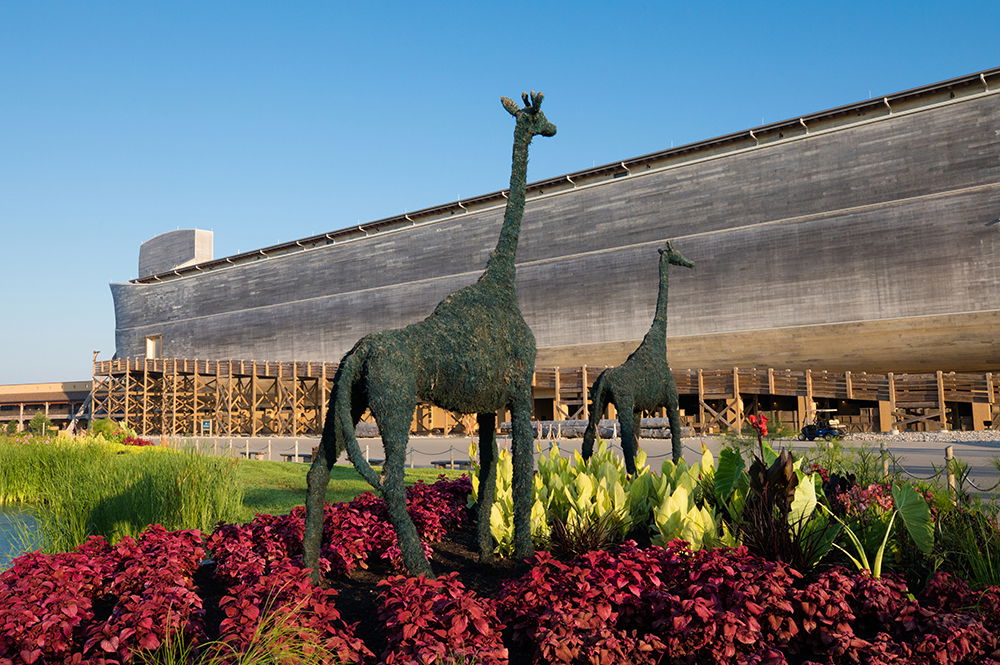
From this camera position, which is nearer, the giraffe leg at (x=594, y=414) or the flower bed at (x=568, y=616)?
the flower bed at (x=568, y=616)

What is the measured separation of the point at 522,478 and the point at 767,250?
99.0 ft

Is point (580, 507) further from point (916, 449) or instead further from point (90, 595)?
point (916, 449)

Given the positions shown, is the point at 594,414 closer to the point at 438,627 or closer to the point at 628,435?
the point at 628,435

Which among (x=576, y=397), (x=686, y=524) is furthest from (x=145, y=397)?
(x=686, y=524)

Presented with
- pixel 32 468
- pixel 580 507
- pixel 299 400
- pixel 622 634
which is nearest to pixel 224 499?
pixel 580 507

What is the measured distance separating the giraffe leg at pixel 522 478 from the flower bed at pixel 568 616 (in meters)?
0.73

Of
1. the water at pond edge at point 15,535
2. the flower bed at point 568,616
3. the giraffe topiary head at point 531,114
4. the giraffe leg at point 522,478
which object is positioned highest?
the giraffe topiary head at point 531,114

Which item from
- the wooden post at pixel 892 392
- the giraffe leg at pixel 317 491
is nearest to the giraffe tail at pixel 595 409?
the giraffe leg at pixel 317 491

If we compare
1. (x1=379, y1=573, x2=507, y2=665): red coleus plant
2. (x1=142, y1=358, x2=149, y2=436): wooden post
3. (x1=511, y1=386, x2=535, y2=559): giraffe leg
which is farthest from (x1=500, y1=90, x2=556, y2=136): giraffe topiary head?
(x1=142, y1=358, x2=149, y2=436): wooden post

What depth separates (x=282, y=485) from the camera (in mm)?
13609

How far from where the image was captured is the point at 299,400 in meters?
44.1

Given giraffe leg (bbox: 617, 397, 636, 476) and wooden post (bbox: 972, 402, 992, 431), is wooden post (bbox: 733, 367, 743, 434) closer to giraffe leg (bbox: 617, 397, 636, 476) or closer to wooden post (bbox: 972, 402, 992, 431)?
wooden post (bbox: 972, 402, 992, 431)

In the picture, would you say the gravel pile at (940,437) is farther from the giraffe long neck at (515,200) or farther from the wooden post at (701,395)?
the giraffe long neck at (515,200)

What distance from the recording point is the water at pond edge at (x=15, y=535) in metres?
7.18
